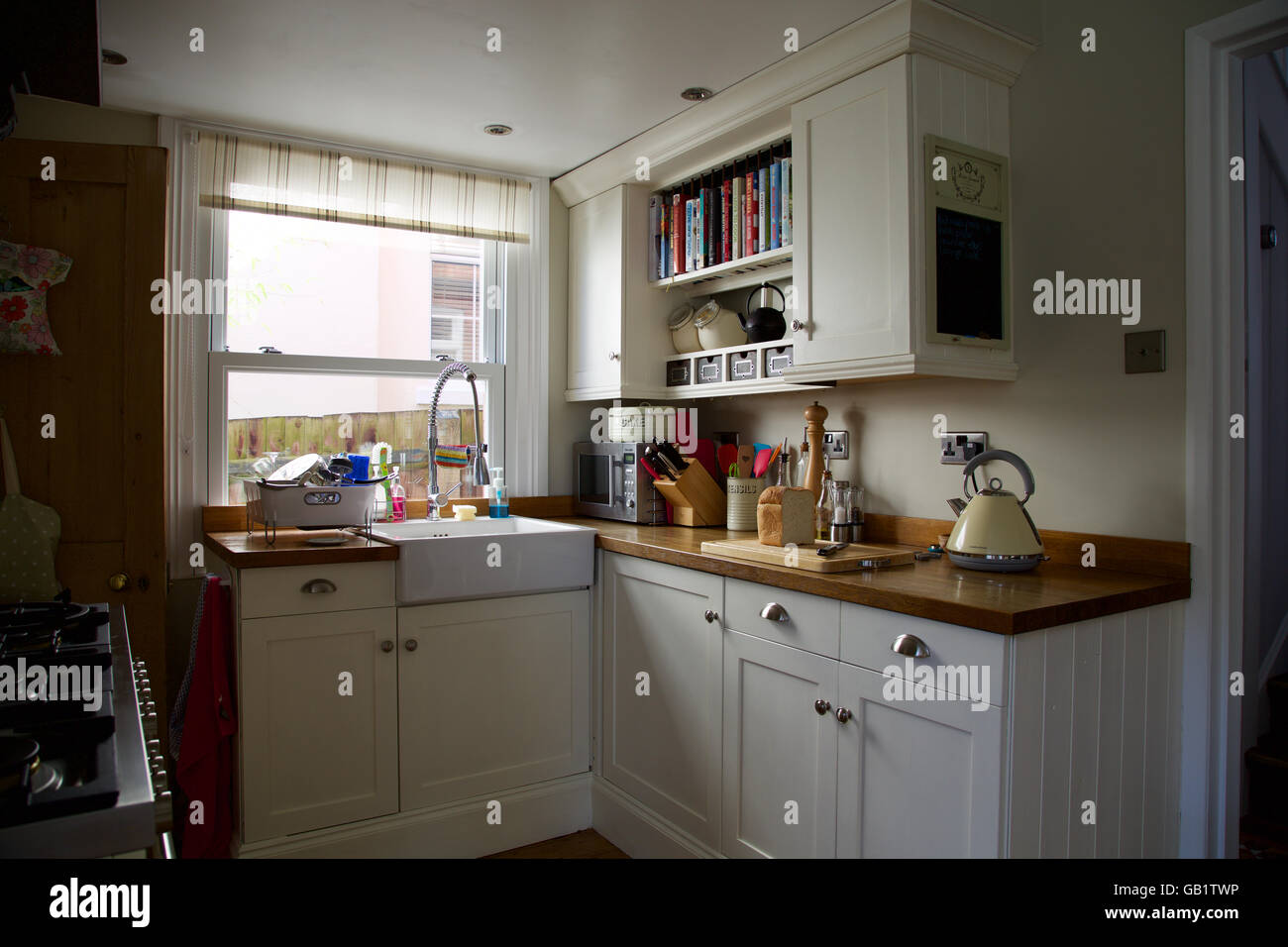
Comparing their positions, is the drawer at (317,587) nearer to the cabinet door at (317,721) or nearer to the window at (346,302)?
the cabinet door at (317,721)

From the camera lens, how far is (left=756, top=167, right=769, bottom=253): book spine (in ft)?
8.63

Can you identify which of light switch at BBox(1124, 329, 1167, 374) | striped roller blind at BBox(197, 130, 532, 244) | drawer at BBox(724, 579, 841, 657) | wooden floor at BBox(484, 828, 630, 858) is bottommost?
wooden floor at BBox(484, 828, 630, 858)

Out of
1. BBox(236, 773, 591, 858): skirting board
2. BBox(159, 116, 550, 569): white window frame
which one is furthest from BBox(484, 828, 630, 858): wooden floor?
BBox(159, 116, 550, 569): white window frame

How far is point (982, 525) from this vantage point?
1.89 metres

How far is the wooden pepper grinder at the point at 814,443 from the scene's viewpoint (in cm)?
265

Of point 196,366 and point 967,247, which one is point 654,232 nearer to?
point 967,247

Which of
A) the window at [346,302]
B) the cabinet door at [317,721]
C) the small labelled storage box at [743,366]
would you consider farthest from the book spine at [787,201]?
the cabinet door at [317,721]

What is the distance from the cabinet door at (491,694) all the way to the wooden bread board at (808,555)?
733 mm

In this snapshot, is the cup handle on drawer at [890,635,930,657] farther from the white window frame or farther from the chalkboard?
the white window frame

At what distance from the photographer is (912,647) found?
5.34 ft

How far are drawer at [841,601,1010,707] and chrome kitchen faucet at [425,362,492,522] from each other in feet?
5.53

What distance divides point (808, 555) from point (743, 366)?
967mm
